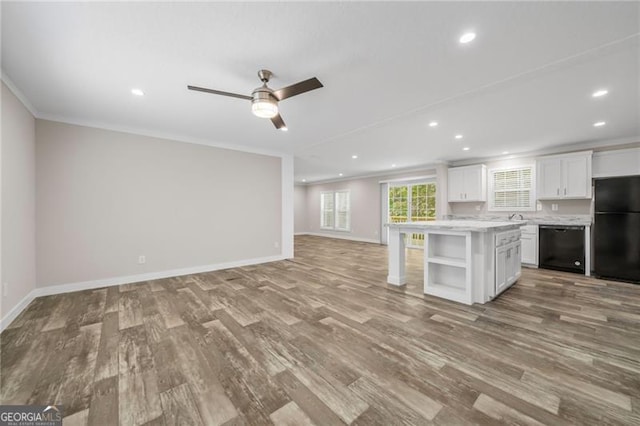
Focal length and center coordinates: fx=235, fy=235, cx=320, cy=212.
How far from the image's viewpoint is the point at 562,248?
4.55 m

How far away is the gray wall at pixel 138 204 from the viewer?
3.37 meters

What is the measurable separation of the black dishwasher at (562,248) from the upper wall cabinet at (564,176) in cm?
72

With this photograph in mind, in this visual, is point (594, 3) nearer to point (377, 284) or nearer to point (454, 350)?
point (454, 350)

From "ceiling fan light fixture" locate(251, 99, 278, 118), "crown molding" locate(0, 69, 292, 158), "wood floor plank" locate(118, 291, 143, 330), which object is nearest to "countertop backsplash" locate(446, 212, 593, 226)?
"ceiling fan light fixture" locate(251, 99, 278, 118)

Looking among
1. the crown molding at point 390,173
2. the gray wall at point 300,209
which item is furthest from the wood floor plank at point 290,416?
the gray wall at point 300,209

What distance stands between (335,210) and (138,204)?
7.23 metres

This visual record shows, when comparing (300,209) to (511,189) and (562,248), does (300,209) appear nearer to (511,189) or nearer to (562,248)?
(511,189)

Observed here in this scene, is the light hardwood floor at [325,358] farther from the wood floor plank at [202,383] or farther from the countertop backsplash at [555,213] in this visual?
the countertop backsplash at [555,213]

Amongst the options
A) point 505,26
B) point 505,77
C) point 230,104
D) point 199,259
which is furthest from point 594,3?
point 199,259

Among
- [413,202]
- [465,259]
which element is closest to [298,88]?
[465,259]

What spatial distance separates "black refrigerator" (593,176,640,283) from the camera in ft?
12.8

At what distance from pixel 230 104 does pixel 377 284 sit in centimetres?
338

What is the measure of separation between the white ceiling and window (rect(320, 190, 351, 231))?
5.91m

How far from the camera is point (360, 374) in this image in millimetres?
1700
